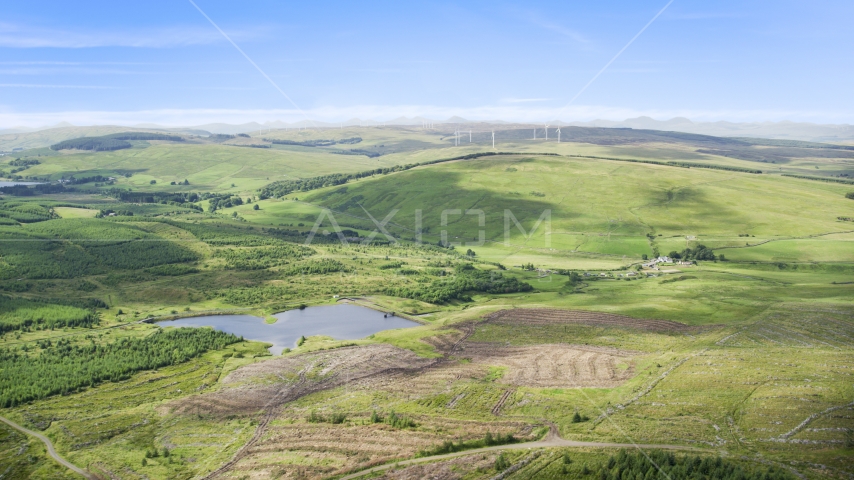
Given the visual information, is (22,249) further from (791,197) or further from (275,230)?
(791,197)

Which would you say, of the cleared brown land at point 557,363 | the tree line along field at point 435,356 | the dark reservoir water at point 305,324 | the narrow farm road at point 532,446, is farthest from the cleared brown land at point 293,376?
the narrow farm road at point 532,446

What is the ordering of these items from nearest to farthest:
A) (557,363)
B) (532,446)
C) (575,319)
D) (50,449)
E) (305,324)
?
(532,446)
(50,449)
(557,363)
(575,319)
(305,324)

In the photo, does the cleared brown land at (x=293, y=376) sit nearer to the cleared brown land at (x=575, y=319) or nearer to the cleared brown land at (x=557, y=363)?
the cleared brown land at (x=557, y=363)

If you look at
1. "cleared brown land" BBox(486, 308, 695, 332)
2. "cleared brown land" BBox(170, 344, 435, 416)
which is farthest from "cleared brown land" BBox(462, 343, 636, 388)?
"cleared brown land" BBox(486, 308, 695, 332)

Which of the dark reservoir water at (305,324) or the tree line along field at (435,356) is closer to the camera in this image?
the tree line along field at (435,356)

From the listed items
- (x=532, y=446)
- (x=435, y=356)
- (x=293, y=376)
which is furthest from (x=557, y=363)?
(x=293, y=376)

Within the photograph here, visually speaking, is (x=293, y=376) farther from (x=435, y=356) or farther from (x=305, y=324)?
(x=305, y=324)

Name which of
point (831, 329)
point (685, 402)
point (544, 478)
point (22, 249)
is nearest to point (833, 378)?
point (685, 402)

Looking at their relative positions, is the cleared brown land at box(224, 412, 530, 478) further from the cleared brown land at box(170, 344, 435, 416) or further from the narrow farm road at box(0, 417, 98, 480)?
the narrow farm road at box(0, 417, 98, 480)
